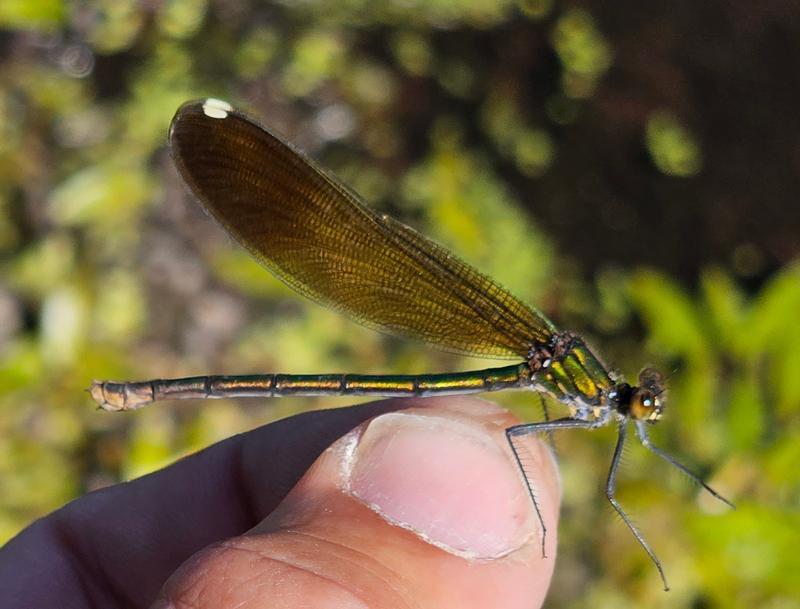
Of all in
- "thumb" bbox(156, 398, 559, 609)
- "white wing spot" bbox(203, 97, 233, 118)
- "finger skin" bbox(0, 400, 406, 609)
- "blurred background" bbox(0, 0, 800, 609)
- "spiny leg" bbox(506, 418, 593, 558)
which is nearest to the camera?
"thumb" bbox(156, 398, 559, 609)

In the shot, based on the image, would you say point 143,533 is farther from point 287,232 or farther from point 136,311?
point 136,311

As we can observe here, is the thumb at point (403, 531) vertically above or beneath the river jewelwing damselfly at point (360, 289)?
beneath

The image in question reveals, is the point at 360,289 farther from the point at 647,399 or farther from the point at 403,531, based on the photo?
the point at 403,531

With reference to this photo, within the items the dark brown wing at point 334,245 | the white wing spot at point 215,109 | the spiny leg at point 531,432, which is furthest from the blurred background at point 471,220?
the white wing spot at point 215,109

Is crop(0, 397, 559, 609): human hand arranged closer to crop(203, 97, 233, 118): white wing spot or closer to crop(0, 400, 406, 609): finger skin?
crop(0, 400, 406, 609): finger skin

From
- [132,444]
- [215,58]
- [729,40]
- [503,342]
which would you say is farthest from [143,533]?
[729,40]

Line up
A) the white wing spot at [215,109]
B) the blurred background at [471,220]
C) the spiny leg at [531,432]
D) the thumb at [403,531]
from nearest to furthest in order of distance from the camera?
the thumb at [403,531] < the spiny leg at [531,432] < the white wing spot at [215,109] < the blurred background at [471,220]

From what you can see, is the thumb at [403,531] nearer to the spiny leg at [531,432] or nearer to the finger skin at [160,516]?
the spiny leg at [531,432]

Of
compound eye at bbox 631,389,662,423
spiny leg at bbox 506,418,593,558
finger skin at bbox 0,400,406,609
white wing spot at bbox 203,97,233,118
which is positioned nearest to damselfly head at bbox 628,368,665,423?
compound eye at bbox 631,389,662,423

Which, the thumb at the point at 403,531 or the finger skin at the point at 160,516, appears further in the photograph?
the finger skin at the point at 160,516
